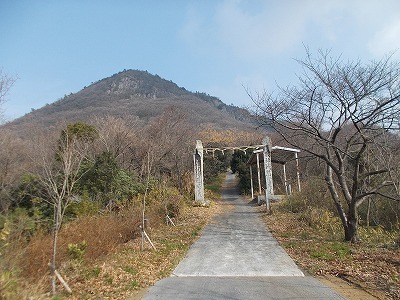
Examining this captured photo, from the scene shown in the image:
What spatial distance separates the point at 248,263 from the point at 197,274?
1.46m

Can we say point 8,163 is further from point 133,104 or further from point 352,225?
point 133,104

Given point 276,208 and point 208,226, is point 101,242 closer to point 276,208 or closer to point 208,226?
point 208,226

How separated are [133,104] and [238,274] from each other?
43984mm

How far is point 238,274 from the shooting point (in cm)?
716

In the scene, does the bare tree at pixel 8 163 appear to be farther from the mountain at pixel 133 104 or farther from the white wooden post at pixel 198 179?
the mountain at pixel 133 104

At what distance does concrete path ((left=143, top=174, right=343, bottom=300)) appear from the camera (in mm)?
5770

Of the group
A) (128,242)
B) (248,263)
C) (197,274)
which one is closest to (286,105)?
(248,263)

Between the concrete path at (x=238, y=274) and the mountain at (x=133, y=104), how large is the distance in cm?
2137

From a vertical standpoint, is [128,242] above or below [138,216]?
below

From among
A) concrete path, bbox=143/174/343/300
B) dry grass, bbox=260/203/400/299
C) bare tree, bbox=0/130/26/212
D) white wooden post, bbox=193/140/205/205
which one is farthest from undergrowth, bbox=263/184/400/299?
bare tree, bbox=0/130/26/212

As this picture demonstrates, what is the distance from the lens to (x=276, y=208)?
17.9m

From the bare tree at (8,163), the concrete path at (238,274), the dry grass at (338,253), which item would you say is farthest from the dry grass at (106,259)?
the bare tree at (8,163)

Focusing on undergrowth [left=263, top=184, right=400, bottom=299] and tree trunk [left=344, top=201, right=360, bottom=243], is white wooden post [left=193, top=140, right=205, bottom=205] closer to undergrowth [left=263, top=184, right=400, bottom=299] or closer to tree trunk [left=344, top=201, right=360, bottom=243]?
undergrowth [left=263, top=184, right=400, bottom=299]

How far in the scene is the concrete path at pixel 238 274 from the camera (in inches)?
227
